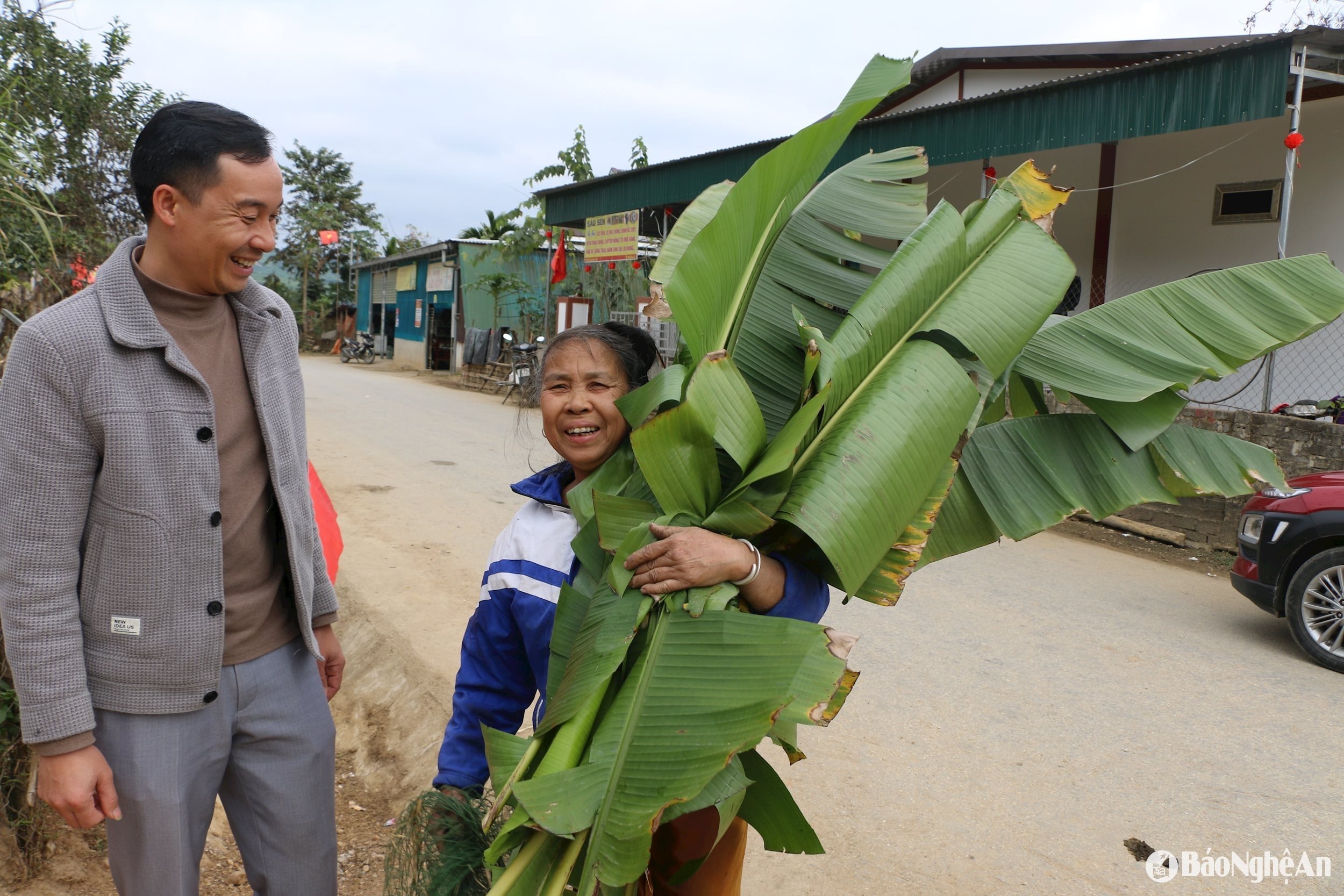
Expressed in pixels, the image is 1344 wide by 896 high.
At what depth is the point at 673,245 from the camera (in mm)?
2037

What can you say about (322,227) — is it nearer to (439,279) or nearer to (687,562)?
(439,279)

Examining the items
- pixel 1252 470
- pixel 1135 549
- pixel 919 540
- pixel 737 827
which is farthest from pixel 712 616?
pixel 1135 549

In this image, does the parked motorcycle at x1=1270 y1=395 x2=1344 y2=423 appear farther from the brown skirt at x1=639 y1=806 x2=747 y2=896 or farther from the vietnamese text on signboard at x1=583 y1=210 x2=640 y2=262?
the vietnamese text on signboard at x1=583 y1=210 x2=640 y2=262

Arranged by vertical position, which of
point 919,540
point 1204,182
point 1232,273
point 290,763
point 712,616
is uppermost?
point 1204,182

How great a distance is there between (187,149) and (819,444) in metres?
1.34

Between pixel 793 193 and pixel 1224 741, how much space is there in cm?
357

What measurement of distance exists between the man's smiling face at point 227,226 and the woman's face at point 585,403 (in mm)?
646

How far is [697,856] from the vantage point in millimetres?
1752

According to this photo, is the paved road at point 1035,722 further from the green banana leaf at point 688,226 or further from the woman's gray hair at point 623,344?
the green banana leaf at point 688,226

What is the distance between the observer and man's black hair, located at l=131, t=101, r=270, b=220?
187 centimetres

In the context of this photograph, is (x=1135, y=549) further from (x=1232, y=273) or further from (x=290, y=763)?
(x=290, y=763)

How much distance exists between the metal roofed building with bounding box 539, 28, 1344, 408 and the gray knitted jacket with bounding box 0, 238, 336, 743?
6.49 m

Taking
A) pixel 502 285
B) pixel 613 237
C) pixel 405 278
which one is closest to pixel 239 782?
pixel 613 237

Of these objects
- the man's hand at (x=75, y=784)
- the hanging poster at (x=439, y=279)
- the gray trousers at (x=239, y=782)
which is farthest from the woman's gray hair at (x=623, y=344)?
the hanging poster at (x=439, y=279)
